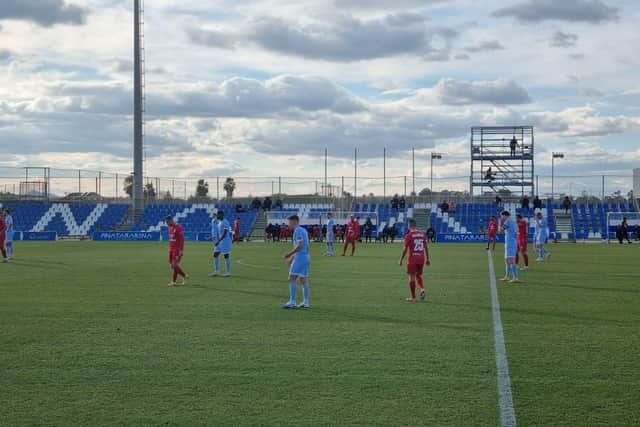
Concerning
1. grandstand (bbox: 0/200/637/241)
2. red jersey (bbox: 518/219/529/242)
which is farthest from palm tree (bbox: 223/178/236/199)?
red jersey (bbox: 518/219/529/242)

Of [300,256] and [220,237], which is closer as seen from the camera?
[300,256]

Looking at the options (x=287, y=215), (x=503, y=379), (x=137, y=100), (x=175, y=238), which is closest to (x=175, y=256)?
(x=175, y=238)

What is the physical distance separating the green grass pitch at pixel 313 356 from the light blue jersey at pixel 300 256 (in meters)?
0.84

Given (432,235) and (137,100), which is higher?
(137,100)

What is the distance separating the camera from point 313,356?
9273mm

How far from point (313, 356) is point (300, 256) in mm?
5030

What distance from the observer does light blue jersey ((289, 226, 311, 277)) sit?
14062 mm

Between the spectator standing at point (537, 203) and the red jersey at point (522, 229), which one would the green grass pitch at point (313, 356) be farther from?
the spectator standing at point (537, 203)

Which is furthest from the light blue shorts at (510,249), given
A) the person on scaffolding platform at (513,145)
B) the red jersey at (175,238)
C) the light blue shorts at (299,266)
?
the person on scaffolding platform at (513,145)

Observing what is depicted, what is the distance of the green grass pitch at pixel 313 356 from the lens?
6.79 metres

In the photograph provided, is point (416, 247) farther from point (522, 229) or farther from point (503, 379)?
point (522, 229)

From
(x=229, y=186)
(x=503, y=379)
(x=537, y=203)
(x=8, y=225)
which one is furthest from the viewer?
(x=229, y=186)

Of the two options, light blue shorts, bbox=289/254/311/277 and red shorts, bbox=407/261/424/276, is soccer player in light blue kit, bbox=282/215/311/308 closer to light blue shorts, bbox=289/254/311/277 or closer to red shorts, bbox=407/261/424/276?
light blue shorts, bbox=289/254/311/277

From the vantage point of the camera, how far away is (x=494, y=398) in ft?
23.6
